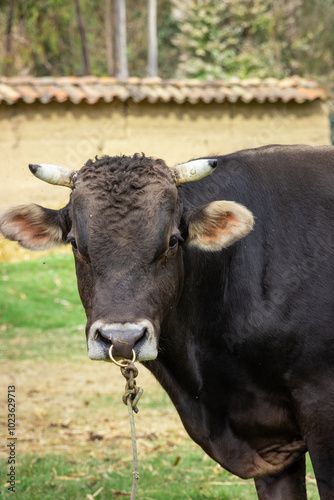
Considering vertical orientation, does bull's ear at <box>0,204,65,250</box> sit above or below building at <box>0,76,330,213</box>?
above

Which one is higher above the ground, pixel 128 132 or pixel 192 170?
pixel 192 170

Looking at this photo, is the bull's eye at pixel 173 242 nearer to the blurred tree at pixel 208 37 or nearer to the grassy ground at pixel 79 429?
the grassy ground at pixel 79 429

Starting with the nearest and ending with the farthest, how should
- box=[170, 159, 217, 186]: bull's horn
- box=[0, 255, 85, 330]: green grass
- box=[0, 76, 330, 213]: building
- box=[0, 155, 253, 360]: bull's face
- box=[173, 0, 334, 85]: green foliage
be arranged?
1. box=[0, 155, 253, 360]: bull's face
2. box=[170, 159, 217, 186]: bull's horn
3. box=[0, 255, 85, 330]: green grass
4. box=[0, 76, 330, 213]: building
5. box=[173, 0, 334, 85]: green foliage

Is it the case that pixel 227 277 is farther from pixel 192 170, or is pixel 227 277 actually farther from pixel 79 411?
pixel 79 411

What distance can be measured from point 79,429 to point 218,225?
380 cm

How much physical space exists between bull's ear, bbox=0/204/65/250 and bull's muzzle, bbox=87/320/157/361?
3.10ft

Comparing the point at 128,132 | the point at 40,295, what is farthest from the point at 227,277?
the point at 128,132

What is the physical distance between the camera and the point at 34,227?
401 centimetres

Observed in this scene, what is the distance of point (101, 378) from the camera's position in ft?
28.5

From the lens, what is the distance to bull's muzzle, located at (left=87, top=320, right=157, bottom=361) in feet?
10.2

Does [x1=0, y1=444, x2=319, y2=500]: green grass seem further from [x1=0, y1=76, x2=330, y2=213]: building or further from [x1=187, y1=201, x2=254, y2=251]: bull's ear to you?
[x1=0, y1=76, x2=330, y2=213]: building

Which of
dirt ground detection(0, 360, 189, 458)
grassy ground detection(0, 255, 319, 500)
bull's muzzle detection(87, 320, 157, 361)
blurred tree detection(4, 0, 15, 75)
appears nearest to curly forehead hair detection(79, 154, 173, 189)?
grassy ground detection(0, 255, 319, 500)

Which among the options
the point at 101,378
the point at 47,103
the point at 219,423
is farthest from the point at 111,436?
the point at 47,103

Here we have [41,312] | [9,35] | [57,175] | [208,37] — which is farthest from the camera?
[9,35]
